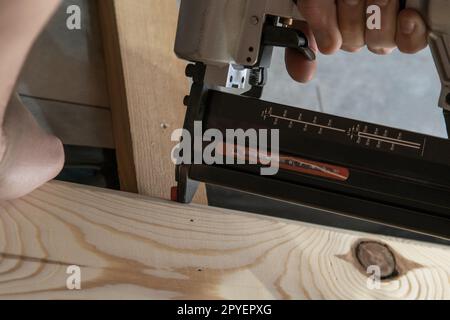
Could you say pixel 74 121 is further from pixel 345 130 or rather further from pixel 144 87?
pixel 345 130

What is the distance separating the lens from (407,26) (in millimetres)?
859

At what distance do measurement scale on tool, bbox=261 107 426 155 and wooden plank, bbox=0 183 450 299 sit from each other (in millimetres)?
224

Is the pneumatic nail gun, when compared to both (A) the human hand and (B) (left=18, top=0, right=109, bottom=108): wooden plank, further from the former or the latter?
(B) (left=18, top=0, right=109, bottom=108): wooden plank

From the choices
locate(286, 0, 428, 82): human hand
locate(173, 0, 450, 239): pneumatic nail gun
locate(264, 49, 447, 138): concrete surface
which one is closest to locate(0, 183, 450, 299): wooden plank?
locate(173, 0, 450, 239): pneumatic nail gun

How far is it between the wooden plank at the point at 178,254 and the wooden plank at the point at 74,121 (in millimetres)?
295

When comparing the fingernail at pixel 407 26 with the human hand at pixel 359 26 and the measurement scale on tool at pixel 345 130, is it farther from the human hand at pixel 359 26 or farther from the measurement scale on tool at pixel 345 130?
the measurement scale on tool at pixel 345 130

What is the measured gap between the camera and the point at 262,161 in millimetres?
928

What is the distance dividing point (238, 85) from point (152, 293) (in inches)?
15.8

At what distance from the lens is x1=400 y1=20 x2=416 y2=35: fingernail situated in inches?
33.7

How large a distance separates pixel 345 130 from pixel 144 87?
51cm

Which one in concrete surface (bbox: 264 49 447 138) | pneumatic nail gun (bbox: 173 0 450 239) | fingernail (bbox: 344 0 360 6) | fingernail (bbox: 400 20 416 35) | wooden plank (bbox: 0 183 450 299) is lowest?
wooden plank (bbox: 0 183 450 299)

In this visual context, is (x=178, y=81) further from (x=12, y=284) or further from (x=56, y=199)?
(x=12, y=284)

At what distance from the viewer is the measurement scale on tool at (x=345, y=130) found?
2.86ft

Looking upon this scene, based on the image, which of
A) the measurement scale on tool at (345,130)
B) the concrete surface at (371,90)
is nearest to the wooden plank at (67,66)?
the measurement scale on tool at (345,130)
